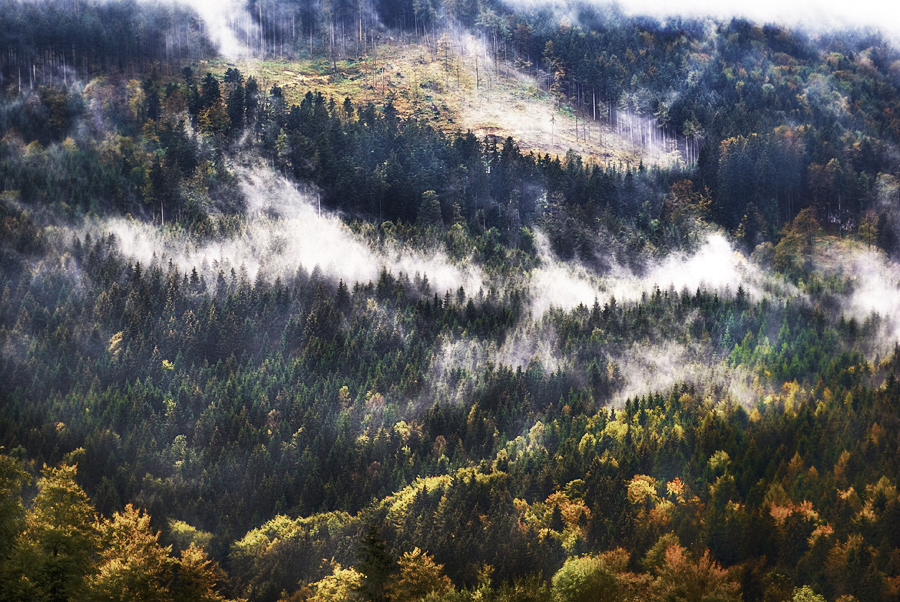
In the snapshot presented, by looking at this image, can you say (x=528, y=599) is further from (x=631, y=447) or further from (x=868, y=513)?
(x=868, y=513)

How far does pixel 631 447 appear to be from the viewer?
186 metres

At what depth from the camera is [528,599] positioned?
481 feet

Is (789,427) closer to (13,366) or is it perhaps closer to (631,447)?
(631,447)

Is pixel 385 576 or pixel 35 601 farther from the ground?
pixel 35 601

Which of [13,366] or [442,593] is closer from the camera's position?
[442,593]

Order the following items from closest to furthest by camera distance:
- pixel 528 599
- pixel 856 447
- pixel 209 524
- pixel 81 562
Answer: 1. pixel 81 562
2. pixel 528 599
3. pixel 209 524
4. pixel 856 447

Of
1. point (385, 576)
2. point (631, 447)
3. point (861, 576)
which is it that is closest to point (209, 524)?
point (385, 576)

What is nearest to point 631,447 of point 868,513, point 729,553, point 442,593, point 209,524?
point 729,553

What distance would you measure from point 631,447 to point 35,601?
365 ft

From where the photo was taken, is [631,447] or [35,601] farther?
[631,447]

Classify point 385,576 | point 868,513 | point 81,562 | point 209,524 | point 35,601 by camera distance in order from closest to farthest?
point 35,601
point 81,562
point 385,576
point 209,524
point 868,513

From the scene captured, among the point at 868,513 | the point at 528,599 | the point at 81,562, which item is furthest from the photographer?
the point at 868,513

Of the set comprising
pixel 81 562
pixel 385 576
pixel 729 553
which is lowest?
pixel 729 553

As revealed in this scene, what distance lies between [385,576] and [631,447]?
66163mm
